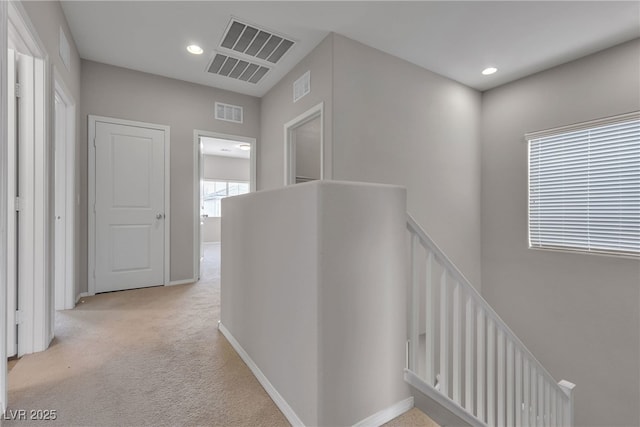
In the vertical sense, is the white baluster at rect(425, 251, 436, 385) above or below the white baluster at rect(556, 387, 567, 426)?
above

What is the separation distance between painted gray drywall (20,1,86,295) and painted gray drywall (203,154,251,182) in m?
5.14

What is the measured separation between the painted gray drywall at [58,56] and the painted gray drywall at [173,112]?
13 centimetres

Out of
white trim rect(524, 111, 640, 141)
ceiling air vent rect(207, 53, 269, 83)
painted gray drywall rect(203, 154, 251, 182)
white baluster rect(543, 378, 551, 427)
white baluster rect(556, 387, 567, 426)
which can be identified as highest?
ceiling air vent rect(207, 53, 269, 83)

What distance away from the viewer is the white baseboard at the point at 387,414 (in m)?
1.28

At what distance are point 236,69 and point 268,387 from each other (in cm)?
338

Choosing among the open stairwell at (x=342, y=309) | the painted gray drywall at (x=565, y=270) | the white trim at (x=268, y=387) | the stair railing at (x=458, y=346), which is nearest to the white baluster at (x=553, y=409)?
the stair railing at (x=458, y=346)

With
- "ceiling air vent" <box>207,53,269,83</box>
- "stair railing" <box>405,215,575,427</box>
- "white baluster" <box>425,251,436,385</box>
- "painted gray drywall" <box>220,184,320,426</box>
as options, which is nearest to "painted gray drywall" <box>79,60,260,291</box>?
"ceiling air vent" <box>207,53,269,83</box>

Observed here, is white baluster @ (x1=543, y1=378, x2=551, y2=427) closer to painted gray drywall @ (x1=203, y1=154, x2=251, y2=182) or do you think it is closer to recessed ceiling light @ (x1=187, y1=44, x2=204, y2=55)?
recessed ceiling light @ (x1=187, y1=44, x2=204, y2=55)

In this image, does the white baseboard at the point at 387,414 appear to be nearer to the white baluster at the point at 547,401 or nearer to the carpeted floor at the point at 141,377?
the carpeted floor at the point at 141,377

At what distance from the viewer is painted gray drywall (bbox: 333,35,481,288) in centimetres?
286

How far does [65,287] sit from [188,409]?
2.24m

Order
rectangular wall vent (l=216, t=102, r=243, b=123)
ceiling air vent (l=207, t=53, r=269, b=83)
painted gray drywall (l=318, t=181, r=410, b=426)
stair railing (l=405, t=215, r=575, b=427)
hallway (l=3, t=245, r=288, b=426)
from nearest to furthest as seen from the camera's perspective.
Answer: painted gray drywall (l=318, t=181, r=410, b=426) < hallway (l=3, t=245, r=288, b=426) < stair railing (l=405, t=215, r=575, b=427) < ceiling air vent (l=207, t=53, r=269, b=83) < rectangular wall vent (l=216, t=102, r=243, b=123)

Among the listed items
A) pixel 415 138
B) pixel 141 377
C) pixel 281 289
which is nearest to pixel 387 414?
pixel 281 289

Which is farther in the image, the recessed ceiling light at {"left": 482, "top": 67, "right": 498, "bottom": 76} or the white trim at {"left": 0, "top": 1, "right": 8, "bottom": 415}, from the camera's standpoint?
the recessed ceiling light at {"left": 482, "top": 67, "right": 498, "bottom": 76}
